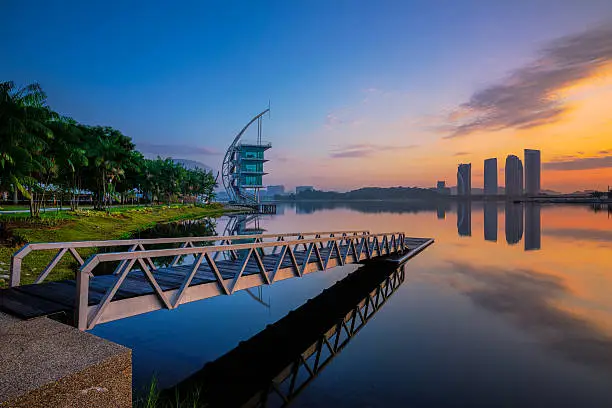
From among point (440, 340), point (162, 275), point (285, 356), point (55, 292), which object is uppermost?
point (55, 292)

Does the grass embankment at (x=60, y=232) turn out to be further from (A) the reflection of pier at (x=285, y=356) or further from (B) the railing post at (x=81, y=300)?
(A) the reflection of pier at (x=285, y=356)

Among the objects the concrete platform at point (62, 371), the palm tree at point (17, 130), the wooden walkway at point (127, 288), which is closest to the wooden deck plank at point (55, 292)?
the wooden walkway at point (127, 288)

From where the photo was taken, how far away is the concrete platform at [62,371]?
10.5ft

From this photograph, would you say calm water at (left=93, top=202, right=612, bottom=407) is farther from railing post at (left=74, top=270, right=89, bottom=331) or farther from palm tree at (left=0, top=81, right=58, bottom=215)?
palm tree at (left=0, top=81, right=58, bottom=215)

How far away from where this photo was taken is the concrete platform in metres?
3.20

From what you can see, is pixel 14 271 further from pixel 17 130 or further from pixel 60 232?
pixel 60 232

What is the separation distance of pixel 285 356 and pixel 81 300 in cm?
476

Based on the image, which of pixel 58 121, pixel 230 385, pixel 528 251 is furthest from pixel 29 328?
pixel 58 121

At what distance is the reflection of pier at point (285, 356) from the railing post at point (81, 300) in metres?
2.01

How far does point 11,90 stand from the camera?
22.2 m

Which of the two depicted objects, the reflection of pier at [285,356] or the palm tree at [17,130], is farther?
the palm tree at [17,130]

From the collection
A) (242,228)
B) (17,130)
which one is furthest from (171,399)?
Answer: (242,228)

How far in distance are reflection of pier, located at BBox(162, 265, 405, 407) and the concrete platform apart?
105 inches

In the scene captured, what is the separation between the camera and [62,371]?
345 centimetres
